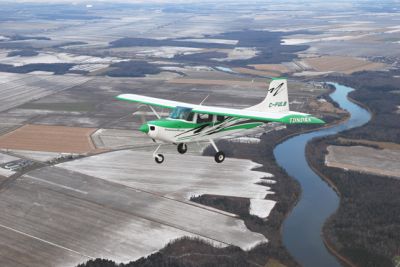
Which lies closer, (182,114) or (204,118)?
(182,114)

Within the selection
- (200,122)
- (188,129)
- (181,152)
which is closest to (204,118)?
(200,122)

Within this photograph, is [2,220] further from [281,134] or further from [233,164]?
[281,134]

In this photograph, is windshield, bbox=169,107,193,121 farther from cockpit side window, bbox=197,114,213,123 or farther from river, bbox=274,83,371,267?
river, bbox=274,83,371,267

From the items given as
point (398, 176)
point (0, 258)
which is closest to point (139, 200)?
point (0, 258)

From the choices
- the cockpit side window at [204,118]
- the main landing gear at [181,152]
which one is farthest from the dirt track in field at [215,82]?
the cockpit side window at [204,118]

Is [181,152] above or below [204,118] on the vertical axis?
below

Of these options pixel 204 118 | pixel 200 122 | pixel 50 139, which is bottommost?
pixel 50 139

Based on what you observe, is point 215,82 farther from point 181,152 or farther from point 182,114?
point 182,114
